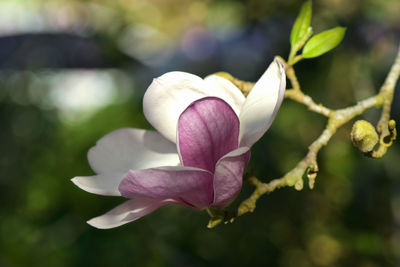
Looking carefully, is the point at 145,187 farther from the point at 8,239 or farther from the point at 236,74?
the point at 236,74

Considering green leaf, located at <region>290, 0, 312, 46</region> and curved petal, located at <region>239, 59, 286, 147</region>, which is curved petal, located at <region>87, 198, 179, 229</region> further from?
green leaf, located at <region>290, 0, 312, 46</region>

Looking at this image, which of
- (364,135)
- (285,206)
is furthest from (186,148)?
(285,206)

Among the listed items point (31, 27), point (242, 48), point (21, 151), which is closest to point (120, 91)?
point (242, 48)

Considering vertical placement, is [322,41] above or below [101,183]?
above

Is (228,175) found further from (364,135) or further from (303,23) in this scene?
(303,23)

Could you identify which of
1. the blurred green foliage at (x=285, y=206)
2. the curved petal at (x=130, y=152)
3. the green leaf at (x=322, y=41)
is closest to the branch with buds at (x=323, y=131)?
the green leaf at (x=322, y=41)

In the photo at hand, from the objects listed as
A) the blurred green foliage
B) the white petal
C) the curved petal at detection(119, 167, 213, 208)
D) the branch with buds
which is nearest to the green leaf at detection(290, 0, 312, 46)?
the branch with buds
